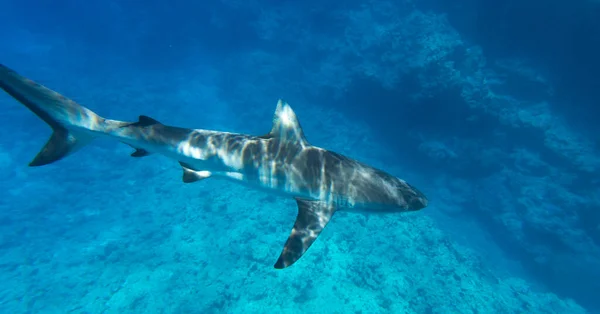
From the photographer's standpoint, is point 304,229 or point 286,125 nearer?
point 304,229

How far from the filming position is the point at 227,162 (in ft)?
19.0

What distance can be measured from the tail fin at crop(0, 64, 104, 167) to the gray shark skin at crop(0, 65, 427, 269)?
Answer: 1cm

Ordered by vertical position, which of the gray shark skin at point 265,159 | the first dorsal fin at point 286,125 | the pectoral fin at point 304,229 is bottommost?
the pectoral fin at point 304,229

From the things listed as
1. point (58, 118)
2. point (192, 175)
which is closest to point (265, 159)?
point (192, 175)

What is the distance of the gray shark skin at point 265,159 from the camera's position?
5.32 metres

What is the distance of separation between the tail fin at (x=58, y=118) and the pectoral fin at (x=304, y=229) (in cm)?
435

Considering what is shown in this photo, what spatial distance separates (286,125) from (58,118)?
4476 millimetres

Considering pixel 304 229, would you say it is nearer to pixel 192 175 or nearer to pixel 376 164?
pixel 192 175

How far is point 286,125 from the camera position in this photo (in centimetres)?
588

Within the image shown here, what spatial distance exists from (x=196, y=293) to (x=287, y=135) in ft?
33.1

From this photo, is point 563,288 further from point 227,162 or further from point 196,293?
point 227,162

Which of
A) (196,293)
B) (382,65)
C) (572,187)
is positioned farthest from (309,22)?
(196,293)

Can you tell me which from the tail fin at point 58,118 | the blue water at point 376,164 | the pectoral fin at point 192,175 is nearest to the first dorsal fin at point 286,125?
the pectoral fin at point 192,175

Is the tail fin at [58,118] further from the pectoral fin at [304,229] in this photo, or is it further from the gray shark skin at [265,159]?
the pectoral fin at [304,229]
